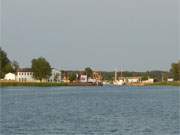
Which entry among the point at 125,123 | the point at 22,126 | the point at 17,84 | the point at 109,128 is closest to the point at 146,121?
the point at 125,123

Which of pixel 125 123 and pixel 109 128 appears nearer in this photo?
pixel 109 128

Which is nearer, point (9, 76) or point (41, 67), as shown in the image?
point (41, 67)

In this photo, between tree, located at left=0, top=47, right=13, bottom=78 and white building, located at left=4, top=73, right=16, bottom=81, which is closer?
tree, located at left=0, top=47, right=13, bottom=78

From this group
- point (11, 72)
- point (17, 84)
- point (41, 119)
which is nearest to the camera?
point (41, 119)

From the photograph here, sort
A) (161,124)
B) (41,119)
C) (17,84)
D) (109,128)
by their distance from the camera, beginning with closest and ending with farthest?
(109,128) → (161,124) → (41,119) → (17,84)

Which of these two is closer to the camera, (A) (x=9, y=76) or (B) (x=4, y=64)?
(B) (x=4, y=64)

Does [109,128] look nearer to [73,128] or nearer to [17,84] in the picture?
[73,128]

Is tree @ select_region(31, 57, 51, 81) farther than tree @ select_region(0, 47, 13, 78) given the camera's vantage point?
Yes

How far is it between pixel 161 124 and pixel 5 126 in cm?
1041

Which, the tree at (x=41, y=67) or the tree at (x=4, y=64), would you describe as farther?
the tree at (x=41, y=67)

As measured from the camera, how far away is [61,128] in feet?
128

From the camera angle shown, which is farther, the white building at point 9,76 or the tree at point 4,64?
the white building at point 9,76

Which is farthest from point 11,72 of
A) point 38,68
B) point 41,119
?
point 41,119

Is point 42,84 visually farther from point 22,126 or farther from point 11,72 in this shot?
point 22,126
